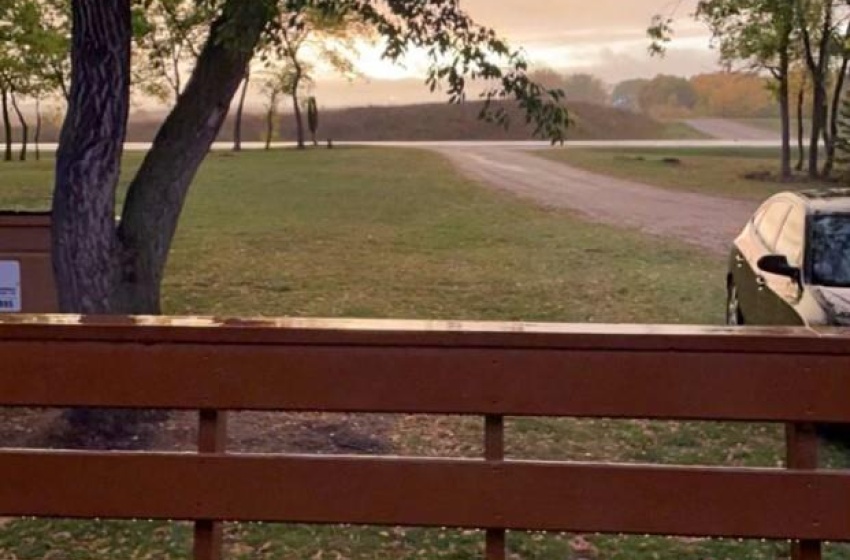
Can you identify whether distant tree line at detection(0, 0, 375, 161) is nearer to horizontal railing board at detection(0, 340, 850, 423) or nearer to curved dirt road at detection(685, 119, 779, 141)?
horizontal railing board at detection(0, 340, 850, 423)

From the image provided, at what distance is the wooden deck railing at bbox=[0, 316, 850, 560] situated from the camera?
2734 mm

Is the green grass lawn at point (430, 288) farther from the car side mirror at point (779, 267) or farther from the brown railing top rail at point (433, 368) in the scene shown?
the brown railing top rail at point (433, 368)

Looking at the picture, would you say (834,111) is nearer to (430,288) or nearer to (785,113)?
(785,113)

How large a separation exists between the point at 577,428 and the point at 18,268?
5040mm

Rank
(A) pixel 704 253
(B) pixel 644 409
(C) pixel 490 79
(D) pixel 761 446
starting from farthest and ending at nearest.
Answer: (A) pixel 704 253, (D) pixel 761 446, (C) pixel 490 79, (B) pixel 644 409

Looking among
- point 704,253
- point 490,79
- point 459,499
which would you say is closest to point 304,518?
point 459,499

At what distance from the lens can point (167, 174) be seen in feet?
26.8

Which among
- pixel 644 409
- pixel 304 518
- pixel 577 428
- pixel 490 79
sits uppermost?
pixel 490 79

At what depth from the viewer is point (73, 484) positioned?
113 inches

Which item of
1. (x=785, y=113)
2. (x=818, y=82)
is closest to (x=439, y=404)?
(x=818, y=82)

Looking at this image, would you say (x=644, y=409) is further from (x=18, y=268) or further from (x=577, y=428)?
(x=18, y=268)

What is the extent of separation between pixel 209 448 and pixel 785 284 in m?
6.31

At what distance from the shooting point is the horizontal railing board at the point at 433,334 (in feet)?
9.02

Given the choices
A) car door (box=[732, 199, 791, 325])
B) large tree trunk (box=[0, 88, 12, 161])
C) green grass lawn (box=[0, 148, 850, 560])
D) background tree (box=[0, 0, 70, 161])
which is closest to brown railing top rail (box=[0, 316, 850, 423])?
green grass lawn (box=[0, 148, 850, 560])
